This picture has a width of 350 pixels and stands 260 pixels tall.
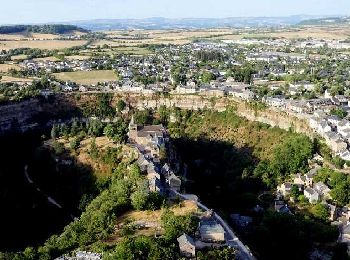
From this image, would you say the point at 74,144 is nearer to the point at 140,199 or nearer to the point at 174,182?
the point at 174,182

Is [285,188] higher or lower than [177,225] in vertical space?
lower

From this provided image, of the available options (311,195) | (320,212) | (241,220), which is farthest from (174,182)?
(311,195)

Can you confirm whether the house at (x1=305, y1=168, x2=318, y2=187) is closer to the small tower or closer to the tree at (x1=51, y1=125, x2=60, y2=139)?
the small tower

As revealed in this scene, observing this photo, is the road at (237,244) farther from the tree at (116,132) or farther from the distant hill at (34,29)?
the distant hill at (34,29)

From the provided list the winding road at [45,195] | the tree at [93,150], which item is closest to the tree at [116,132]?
the tree at [93,150]

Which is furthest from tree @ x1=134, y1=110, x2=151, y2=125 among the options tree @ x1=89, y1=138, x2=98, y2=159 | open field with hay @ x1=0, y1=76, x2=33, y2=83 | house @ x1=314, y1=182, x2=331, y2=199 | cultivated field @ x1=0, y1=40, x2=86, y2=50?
cultivated field @ x1=0, y1=40, x2=86, y2=50
